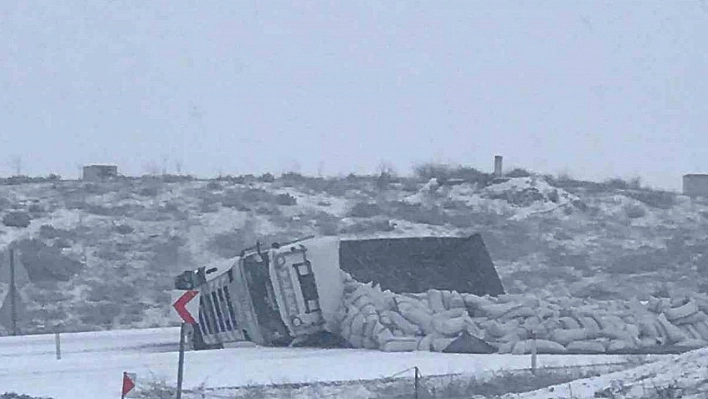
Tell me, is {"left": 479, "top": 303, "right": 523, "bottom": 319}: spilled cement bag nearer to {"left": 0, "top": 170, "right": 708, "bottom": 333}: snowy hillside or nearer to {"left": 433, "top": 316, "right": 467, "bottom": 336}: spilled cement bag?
{"left": 433, "top": 316, "right": 467, "bottom": 336}: spilled cement bag

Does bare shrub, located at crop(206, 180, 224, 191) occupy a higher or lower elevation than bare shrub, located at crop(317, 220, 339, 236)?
higher

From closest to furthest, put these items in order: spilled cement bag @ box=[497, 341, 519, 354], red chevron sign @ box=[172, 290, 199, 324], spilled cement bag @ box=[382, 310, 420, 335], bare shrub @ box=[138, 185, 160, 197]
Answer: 1. red chevron sign @ box=[172, 290, 199, 324]
2. spilled cement bag @ box=[497, 341, 519, 354]
3. spilled cement bag @ box=[382, 310, 420, 335]
4. bare shrub @ box=[138, 185, 160, 197]

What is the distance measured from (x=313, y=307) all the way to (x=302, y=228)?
31155 mm

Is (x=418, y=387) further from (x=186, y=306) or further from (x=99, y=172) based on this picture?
(x=99, y=172)

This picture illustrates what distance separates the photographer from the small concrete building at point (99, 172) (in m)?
66.5

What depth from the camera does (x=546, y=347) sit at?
80.1 ft

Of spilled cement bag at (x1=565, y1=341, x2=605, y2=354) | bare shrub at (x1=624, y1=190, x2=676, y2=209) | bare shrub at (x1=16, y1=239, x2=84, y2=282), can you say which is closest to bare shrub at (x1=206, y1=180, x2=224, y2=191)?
bare shrub at (x1=16, y1=239, x2=84, y2=282)

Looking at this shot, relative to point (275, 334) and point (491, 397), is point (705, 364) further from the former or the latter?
point (275, 334)

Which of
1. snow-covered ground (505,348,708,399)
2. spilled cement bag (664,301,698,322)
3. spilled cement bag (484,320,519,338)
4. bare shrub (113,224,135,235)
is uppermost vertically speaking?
snow-covered ground (505,348,708,399)

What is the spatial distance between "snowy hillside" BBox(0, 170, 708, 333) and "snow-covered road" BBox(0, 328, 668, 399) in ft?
55.5

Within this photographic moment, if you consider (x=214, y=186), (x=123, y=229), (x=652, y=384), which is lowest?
(x=123, y=229)

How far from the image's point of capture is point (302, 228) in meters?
56.2

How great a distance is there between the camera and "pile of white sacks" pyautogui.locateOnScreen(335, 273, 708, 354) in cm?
2456

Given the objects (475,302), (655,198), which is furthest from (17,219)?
(475,302)
